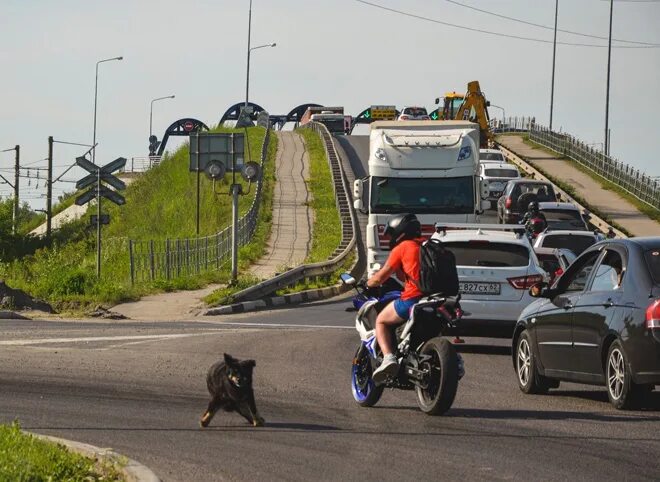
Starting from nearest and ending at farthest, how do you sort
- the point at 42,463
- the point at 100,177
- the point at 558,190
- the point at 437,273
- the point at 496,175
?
1. the point at 42,463
2. the point at 437,273
3. the point at 100,177
4. the point at 496,175
5. the point at 558,190

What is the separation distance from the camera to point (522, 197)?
157 ft

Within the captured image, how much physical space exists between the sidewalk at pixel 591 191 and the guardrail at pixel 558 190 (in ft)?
2.48

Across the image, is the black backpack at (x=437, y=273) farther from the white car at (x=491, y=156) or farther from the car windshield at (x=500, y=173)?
the white car at (x=491, y=156)

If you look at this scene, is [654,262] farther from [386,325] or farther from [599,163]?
[599,163]

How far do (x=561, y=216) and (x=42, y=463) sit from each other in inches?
1350

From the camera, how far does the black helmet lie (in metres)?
12.8

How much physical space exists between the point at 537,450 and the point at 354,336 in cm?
1216

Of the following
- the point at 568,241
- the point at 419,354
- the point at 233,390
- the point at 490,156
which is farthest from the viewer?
the point at 490,156

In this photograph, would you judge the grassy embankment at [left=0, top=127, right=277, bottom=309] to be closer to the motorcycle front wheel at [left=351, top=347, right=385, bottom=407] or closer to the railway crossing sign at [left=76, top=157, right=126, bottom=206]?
the railway crossing sign at [left=76, top=157, right=126, bottom=206]

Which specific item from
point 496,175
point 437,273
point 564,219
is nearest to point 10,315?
point 437,273

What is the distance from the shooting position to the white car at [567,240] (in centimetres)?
3005

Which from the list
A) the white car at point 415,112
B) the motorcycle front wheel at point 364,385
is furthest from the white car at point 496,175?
the motorcycle front wheel at point 364,385

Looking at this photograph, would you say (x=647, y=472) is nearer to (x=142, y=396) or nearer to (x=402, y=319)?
(x=402, y=319)

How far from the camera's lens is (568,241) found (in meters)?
30.2
